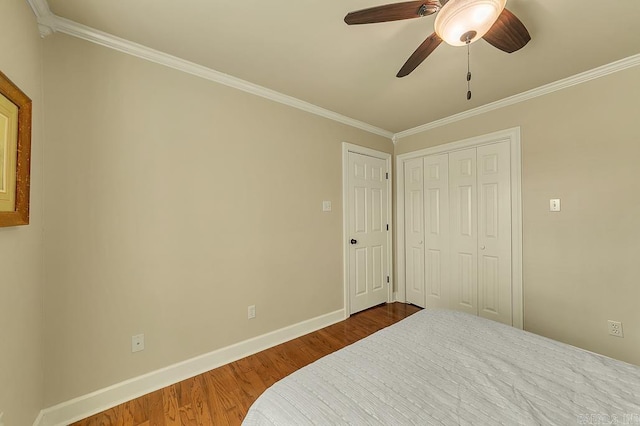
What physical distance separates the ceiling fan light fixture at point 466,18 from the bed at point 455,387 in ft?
4.90

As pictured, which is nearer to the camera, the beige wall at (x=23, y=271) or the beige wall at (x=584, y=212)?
the beige wall at (x=23, y=271)

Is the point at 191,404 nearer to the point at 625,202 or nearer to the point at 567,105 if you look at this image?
the point at 625,202

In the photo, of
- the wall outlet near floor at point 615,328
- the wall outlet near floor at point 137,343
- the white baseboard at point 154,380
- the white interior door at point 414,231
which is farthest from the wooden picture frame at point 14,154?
the wall outlet near floor at point 615,328

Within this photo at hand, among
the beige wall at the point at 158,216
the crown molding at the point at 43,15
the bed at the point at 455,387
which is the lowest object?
the bed at the point at 455,387

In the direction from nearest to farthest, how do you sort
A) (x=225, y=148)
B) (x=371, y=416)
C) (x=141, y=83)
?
(x=371, y=416)
(x=141, y=83)
(x=225, y=148)

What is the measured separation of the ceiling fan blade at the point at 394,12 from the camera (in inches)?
43.4

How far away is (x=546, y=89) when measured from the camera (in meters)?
2.27

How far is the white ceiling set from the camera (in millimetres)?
1412

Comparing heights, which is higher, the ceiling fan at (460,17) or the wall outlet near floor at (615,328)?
the ceiling fan at (460,17)

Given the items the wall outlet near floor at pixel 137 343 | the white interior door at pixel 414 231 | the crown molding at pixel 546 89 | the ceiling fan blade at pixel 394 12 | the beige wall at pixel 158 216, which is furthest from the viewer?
the white interior door at pixel 414 231

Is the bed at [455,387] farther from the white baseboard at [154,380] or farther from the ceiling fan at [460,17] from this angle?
the ceiling fan at [460,17]

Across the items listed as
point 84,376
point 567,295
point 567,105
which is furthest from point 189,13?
point 567,295

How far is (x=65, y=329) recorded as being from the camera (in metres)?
1.50

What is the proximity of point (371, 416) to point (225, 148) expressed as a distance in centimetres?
202
